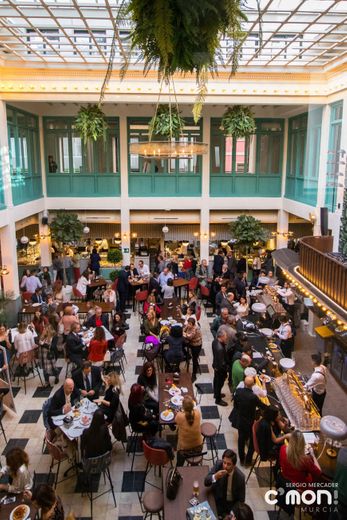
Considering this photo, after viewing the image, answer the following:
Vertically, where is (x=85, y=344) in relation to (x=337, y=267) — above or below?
below

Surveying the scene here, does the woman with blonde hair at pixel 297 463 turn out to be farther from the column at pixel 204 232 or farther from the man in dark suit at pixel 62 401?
the column at pixel 204 232

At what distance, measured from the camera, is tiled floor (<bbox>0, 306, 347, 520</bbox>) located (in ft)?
18.9

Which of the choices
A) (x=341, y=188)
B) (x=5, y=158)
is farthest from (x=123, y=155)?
(x=341, y=188)

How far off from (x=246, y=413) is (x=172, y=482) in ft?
6.11

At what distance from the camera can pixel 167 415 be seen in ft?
20.9

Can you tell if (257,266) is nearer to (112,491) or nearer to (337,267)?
(337,267)

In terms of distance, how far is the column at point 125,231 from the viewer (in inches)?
664

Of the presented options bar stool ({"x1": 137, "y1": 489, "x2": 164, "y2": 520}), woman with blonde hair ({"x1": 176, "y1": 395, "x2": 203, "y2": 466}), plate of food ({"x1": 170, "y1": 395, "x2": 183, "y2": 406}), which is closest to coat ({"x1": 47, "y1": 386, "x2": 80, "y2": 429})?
plate of food ({"x1": 170, "y1": 395, "x2": 183, "y2": 406})

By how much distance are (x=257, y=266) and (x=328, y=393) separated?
6.97 metres

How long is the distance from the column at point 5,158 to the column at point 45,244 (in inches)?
149

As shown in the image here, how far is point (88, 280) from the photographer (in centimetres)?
1375

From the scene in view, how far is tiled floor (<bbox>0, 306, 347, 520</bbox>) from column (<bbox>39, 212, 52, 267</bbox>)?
25.5 feet

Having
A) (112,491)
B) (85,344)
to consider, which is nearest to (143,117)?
(85,344)

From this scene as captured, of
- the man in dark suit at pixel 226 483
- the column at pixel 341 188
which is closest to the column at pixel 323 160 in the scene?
the column at pixel 341 188
